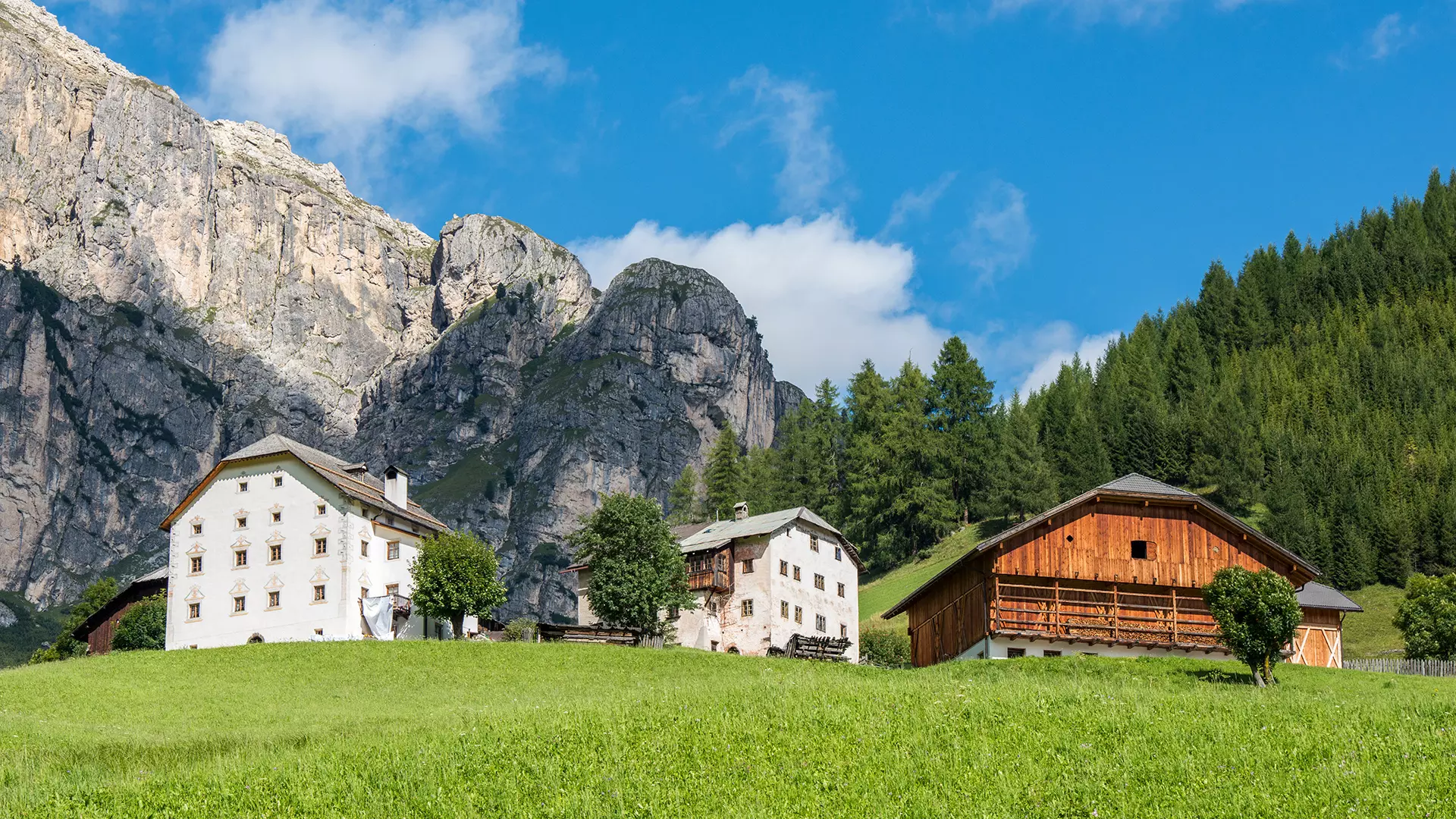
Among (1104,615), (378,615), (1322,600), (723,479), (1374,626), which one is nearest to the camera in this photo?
(1104,615)

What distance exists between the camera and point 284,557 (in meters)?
71.9

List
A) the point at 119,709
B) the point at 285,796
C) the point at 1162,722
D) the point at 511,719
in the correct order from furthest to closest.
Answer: the point at 119,709
the point at 511,719
the point at 1162,722
the point at 285,796

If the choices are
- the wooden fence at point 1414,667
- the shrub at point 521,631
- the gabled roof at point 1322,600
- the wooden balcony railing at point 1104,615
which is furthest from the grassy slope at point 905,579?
the wooden fence at point 1414,667

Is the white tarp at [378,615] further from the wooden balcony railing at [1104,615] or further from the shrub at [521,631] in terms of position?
the wooden balcony railing at [1104,615]

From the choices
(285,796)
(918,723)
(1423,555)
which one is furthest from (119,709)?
(1423,555)

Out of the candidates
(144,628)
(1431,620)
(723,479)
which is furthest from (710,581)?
(723,479)

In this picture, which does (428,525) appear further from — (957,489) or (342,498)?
(957,489)

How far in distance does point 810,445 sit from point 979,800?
339 ft

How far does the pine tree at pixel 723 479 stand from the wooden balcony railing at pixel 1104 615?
7127 centimetres

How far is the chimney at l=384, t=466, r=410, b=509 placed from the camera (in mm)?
77438

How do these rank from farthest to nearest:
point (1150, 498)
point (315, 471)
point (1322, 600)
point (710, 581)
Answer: point (710, 581)
point (315, 471)
point (1322, 600)
point (1150, 498)

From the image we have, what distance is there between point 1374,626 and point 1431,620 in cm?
2663

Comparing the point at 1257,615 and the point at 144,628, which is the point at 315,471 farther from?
the point at 1257,615

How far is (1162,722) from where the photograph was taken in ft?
81.4
